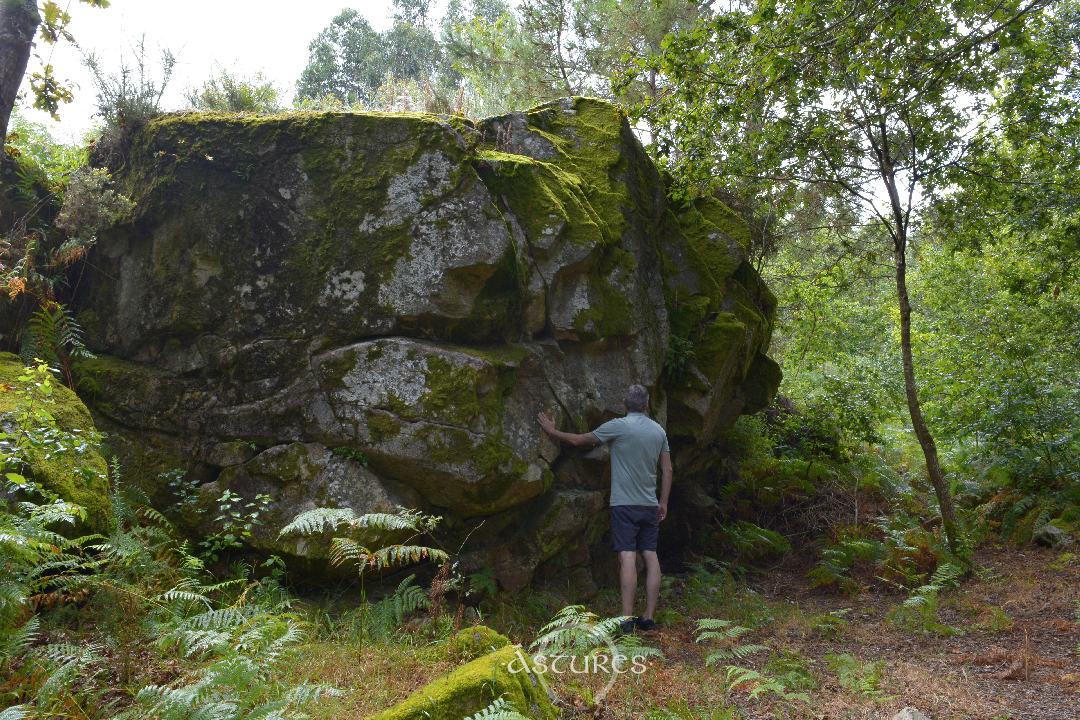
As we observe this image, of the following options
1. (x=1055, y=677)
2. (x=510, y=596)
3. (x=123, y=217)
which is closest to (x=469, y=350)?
(x=510, y=596)

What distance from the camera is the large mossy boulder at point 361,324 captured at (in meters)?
6.59

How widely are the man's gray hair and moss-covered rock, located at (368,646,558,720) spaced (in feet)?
13.5

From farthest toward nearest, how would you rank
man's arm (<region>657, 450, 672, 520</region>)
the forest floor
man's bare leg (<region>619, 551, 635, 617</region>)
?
man's arm (<region>657, 450, 672, 520</region>) < man's bare leg (<region>619, 551, 635, 617</region>) < the forest floor

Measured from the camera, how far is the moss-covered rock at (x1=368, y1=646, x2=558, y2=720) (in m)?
3.21

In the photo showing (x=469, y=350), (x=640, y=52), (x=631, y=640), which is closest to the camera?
(x=631, y=640)

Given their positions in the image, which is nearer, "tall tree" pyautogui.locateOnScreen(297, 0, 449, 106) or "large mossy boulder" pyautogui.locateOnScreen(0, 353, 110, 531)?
"large mossy boulder" pyautogui.locateOnScreen(0, 353, 110, 531)

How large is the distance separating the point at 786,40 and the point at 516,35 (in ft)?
32.6

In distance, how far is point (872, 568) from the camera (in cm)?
942

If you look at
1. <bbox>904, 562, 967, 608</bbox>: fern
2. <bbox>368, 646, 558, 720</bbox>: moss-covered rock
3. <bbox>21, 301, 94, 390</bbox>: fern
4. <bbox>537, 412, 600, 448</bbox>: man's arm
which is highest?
<bbox>21, 301, 94, 390</bbox>: fern

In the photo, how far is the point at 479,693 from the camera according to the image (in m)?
3.34

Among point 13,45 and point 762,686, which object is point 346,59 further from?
point 762,686

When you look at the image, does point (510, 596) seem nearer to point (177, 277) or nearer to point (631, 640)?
point (631, 640)

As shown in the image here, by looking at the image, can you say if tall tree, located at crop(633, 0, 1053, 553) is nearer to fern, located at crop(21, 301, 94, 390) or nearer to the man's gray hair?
the man's gray hair

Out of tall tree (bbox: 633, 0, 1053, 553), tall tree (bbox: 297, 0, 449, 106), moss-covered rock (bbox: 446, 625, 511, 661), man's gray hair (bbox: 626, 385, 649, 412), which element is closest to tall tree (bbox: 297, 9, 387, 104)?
tall tree (bbox: 297, 0, 449, 106)
